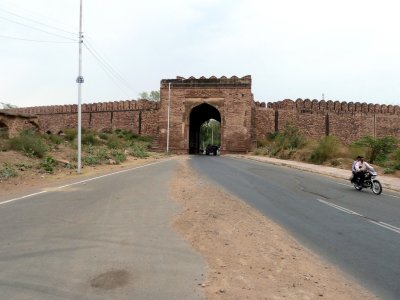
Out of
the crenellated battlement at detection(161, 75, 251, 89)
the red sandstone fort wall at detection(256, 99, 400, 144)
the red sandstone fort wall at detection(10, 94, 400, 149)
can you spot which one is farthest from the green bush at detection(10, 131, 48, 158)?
the red sandstone fort wall at detection(256, 99, 400, 144)

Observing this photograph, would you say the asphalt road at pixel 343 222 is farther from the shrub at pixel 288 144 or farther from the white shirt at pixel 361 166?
the shrub at pixel 288 144

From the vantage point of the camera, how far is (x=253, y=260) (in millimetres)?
5500

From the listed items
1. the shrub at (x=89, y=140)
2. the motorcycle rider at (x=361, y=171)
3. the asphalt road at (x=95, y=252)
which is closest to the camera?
the asphalt road at (x=95, y=252)

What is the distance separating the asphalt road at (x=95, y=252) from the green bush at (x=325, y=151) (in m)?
20.2

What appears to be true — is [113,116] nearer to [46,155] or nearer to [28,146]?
[46,155]

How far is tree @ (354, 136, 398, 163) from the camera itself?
26.7 meters

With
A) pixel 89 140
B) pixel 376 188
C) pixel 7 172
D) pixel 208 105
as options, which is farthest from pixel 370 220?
pixel 208 105

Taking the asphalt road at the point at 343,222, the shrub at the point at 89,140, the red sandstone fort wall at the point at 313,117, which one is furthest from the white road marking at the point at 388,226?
the red sandstone fort wall at the point at 313,117

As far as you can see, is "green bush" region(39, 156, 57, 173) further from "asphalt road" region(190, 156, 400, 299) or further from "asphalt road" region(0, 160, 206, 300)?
"asphalt road" region(0, 160, 206, 300)

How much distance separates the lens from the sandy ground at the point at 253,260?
4.45 meters

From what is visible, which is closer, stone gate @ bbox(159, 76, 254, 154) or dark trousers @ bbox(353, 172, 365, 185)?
dark trousers @ bbox(353, 172, 365, 185)

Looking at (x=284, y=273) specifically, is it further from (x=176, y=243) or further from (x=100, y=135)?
(x=100, y=135)

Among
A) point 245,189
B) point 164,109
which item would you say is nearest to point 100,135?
point 164,109

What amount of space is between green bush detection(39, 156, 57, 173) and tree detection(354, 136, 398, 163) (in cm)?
1860
